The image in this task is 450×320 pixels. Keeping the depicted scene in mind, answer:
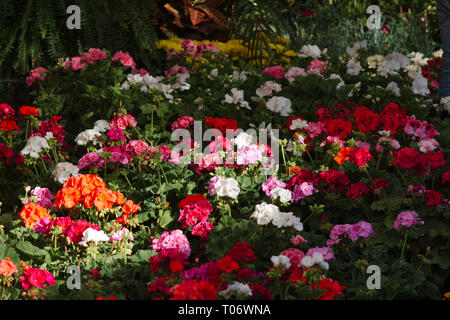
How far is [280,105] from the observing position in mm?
2936

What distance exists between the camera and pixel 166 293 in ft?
5.03

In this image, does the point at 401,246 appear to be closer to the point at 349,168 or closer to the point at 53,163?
the point at 349,168

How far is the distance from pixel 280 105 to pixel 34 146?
1280 mm

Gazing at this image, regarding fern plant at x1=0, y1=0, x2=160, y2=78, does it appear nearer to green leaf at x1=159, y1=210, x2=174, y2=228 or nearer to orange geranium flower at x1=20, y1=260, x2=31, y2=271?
green leaf at x1=159, y1=210, x2=174, y2=228

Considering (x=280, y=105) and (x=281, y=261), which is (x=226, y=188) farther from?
(x=280, y=105)

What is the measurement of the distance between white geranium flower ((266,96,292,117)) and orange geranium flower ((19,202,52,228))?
1.38 m

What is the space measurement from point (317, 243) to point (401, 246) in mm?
303

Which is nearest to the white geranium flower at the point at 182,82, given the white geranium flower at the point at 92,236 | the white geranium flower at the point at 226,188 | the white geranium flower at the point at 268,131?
the white geranium flower at the point at 268,131

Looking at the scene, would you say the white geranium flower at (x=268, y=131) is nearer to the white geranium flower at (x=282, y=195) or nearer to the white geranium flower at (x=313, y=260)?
the white geranium flower at (x=282, y=195)

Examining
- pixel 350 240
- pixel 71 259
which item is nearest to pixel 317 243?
pixel 350 240

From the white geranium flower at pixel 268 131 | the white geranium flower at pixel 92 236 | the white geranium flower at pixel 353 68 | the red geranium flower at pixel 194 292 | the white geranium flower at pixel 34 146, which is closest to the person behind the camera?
the red geranium flower at pixel 194 292

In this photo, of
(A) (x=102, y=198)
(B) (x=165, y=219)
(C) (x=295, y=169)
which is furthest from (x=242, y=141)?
(A) (x=102, y=198)

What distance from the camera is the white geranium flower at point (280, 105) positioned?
294cm

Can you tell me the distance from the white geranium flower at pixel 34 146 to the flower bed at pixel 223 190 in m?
0.01
